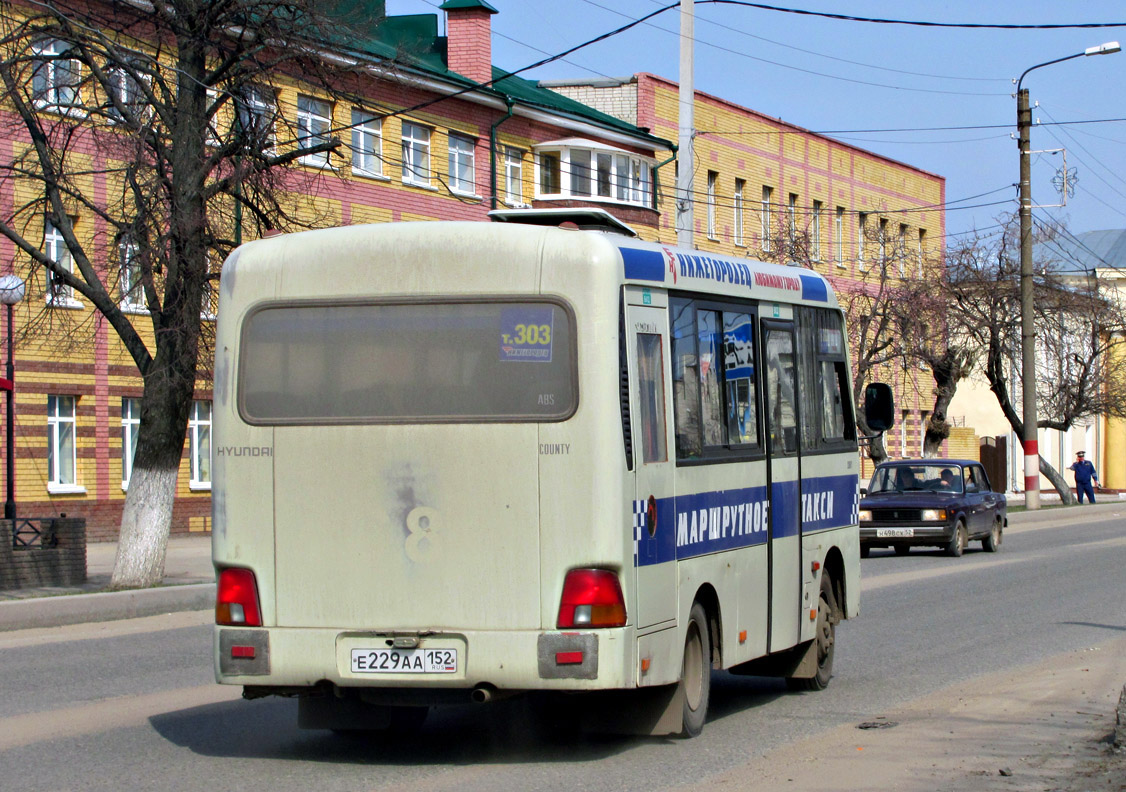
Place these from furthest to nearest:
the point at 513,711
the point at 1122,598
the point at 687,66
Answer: the point at 687,66 < the point at 1122,598 < the point at 513,711

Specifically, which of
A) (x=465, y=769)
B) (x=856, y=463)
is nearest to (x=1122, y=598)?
(x=856, y=463)

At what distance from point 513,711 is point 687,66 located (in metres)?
18.9

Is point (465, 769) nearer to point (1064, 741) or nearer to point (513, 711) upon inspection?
point (513, 711)

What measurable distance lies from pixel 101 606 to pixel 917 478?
14.7 m

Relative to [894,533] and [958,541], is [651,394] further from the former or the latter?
[958,541]

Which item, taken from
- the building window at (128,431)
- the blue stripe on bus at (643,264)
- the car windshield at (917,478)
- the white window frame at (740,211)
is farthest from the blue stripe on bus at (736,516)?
the white window frame at (740,211)

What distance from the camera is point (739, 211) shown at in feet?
172

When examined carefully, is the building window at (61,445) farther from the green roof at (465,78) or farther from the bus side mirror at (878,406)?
the bus side mirror at (878,406)

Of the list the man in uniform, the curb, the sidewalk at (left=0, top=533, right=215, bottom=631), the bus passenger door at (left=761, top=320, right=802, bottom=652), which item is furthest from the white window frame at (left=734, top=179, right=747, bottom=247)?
the bus passenger door at (left=761, top=320, right=802, bottom=652)

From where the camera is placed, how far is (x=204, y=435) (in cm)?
3372

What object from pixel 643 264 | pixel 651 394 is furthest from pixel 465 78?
pixel 651 394

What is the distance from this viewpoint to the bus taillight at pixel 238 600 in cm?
793

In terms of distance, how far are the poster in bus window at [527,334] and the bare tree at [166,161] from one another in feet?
39.7

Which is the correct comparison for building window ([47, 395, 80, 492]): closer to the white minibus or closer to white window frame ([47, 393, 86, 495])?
white window frame ([47, 393, 86, 495])
